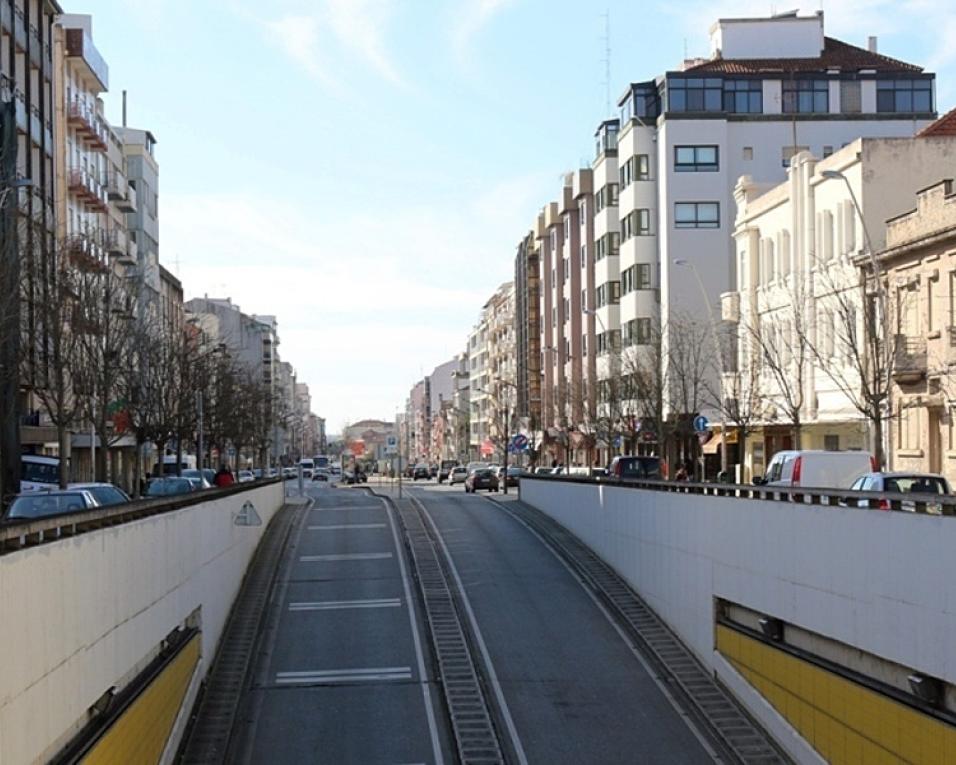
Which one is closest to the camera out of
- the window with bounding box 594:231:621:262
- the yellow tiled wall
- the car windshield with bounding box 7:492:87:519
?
the yellow tiled wall

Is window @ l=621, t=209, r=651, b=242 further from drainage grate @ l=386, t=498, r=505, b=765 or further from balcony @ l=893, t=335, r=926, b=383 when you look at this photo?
drainage grate @ l=386, t=498, r=505, b=765

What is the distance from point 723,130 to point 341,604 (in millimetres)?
48370

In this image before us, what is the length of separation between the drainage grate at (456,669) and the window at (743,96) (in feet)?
141

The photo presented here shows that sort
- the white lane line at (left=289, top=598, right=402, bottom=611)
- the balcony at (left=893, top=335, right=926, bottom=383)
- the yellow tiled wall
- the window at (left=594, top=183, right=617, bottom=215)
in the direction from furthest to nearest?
the window at (left=594, top=183, right=617, bottom=215) < the balcony at (left=893, top=335, right=926, bottom=383) < the white lane line at (left=289, top=598, right=402, bottom=611) < the yellow tiled wall

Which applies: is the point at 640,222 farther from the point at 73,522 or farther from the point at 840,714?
the point at 73,522

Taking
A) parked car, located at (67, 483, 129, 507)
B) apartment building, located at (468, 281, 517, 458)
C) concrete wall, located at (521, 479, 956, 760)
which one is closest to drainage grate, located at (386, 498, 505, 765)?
concrete wall, located at (521, 479, 956, 760)

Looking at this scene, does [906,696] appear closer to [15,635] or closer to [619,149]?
[15,635]

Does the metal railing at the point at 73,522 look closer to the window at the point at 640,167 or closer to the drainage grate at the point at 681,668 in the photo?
the drainage grate at the point at 681,668

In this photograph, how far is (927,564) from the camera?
14000 mm

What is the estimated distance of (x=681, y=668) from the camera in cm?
2292

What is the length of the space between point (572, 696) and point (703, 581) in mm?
2986

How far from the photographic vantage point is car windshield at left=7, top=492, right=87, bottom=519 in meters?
27.4

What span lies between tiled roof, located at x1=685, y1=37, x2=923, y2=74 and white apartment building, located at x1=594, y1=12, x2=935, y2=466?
0.30ft

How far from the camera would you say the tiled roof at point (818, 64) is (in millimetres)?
72688
